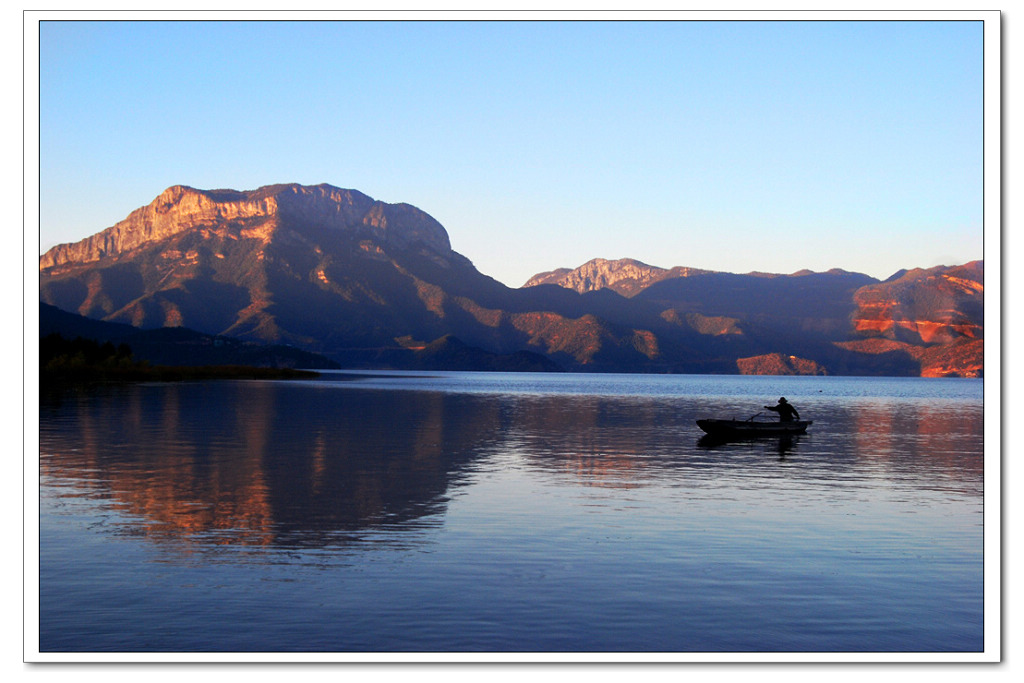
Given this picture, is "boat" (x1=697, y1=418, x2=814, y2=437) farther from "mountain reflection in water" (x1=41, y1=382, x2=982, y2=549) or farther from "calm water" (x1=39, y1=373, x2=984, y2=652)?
"calm water" (x1=39, y1=373, x2=984, y2=652)

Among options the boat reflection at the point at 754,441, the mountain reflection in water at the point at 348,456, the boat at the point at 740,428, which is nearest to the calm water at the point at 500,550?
the mountain reflection in water at the point at 348,456

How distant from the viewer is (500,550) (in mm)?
28562

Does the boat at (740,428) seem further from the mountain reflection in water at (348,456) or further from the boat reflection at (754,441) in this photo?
the mountain reflection in water at (348,456)

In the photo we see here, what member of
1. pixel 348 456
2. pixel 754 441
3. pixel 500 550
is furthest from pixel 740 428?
pixel 500 550

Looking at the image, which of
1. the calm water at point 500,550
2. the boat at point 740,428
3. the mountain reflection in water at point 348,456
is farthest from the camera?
the boat at point 740,428

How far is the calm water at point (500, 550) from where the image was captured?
2047cm

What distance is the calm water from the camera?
20469mm

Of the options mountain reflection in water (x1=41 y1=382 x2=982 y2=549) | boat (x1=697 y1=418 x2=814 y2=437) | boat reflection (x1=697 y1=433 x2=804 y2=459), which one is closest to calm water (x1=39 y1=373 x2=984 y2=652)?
mountain reflection in water (x1=41 y1=382 x2=982 y2=549)
